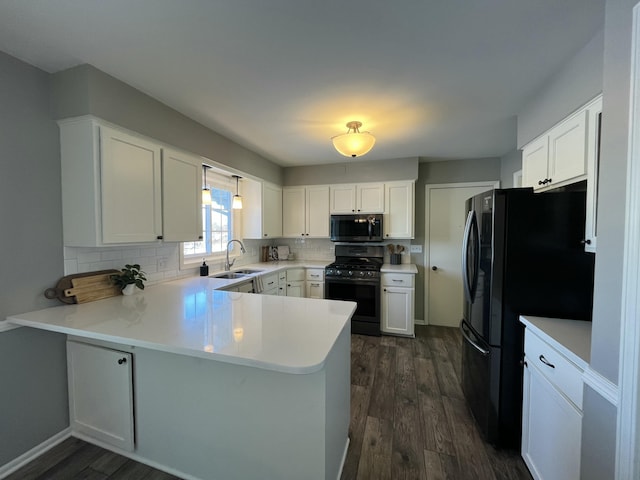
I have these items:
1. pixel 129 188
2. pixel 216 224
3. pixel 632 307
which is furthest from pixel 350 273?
pixel 632 307

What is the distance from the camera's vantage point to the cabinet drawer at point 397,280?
133 inches

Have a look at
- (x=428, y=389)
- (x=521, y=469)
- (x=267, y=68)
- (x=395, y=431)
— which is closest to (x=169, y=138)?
(x=267, y=68)

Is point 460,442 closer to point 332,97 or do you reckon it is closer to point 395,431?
point 395,431

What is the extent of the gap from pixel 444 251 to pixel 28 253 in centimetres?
430

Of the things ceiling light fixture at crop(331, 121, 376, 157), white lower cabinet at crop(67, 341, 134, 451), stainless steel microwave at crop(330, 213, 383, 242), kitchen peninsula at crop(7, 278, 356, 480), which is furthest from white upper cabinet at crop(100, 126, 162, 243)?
stainless steel microwave at crop(330, 213, 383, 242)

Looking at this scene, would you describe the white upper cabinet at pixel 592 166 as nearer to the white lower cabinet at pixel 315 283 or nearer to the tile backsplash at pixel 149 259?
the tile backsplash at pixel 149 259

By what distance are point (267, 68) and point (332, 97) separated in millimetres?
542

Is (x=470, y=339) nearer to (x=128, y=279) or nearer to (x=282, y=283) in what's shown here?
(x=282, y=283)

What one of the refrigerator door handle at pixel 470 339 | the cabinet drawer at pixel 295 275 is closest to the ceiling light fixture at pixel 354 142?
the refrigerator door handle at pixel 470 339

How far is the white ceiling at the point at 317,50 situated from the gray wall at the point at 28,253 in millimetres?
308

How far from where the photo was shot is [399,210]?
372cm

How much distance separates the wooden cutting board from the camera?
5.56 feet

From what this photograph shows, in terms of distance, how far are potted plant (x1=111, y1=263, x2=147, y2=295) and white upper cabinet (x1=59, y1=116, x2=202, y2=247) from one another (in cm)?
32

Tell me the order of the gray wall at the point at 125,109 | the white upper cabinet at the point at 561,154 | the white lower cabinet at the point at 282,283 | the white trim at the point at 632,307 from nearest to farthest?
the white trim at the point at 632,307 → the white upper cabinet at the point at 561,154 → the gray wall at the point at 125,109 → the white lower cabinet at the point at 282,283
